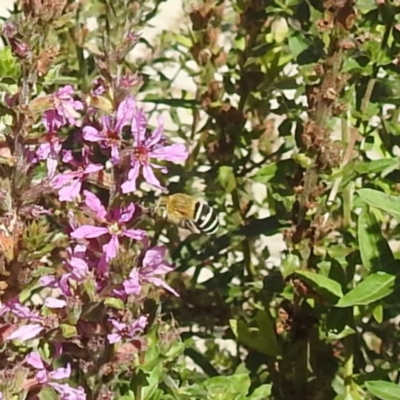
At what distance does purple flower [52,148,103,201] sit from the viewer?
117 centimetres

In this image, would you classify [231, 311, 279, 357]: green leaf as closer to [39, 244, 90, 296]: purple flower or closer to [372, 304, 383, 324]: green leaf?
[372, 304, 383, 324]: green leaf

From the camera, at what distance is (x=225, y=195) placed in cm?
179

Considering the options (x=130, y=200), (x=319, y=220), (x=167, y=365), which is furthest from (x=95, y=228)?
(x=319, y=220)

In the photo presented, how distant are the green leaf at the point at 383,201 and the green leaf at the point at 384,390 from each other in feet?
0.68

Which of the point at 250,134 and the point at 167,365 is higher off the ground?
the point at 250,134

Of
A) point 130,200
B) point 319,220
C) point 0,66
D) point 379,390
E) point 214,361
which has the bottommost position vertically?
point 214,361

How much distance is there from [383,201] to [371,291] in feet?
0.38

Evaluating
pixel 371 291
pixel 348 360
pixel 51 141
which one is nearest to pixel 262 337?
pixel 348 360

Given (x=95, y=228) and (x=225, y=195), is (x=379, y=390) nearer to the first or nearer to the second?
(x=95, y=228)

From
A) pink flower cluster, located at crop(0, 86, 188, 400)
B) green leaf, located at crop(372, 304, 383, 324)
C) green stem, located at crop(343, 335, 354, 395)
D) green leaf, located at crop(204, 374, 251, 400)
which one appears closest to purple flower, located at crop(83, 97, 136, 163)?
pink flower cluster, located at crop(0, 86, 188, 400)

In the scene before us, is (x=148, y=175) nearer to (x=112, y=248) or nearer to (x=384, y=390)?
(x=112, y=248)

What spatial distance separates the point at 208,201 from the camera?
5.91 feet

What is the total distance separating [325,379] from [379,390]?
351 millimetres

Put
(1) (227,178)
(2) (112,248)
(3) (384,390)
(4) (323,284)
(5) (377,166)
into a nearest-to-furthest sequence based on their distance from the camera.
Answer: (2) (112,248), (3) (384,390), (4) (323,284), (5) (377,166), (1) (227,178)
